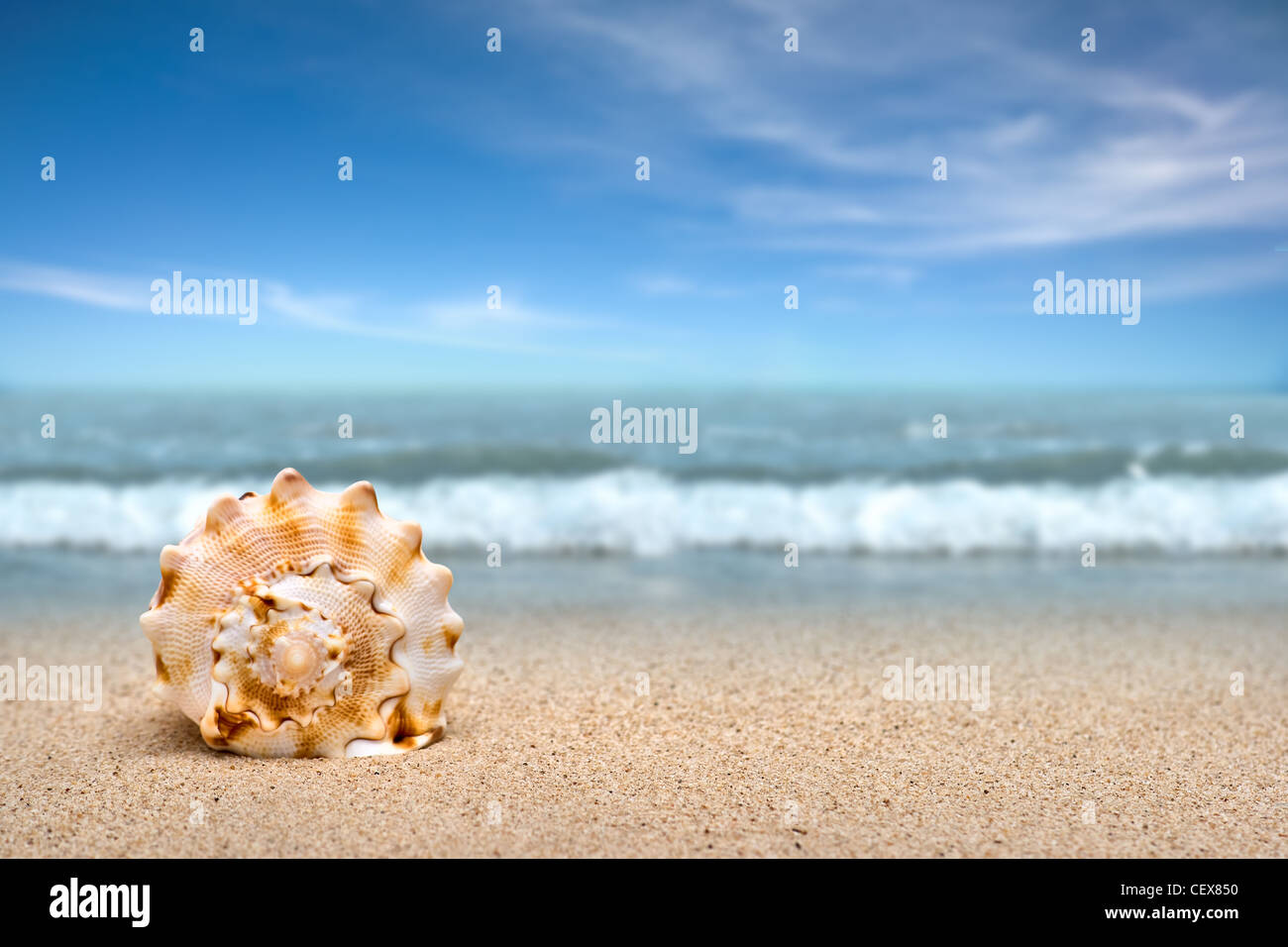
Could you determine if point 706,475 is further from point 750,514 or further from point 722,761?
point 722,761

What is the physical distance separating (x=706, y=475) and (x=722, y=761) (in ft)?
24.9

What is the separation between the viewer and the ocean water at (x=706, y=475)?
8.61 metres

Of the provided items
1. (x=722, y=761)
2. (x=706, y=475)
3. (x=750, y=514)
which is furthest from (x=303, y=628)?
(x=706, y=475)

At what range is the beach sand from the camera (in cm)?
242

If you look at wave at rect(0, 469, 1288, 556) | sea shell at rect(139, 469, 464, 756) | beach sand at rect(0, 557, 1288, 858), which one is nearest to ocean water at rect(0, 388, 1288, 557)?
wave at rect(0, 469, 1288, 556)

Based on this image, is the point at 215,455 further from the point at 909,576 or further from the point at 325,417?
the point at 909,576

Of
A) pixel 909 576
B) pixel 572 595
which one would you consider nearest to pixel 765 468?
pixel 909 576

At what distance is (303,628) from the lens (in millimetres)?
2723

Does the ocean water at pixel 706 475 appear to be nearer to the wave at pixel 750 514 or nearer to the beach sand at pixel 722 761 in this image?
the wave at pixel 750 514

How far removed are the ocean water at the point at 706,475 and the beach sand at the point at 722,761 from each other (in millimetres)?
3627

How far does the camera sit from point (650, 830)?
244 centimetres

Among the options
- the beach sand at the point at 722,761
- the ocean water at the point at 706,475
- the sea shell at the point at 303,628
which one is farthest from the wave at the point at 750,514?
the sea shell at the point at 303,628
